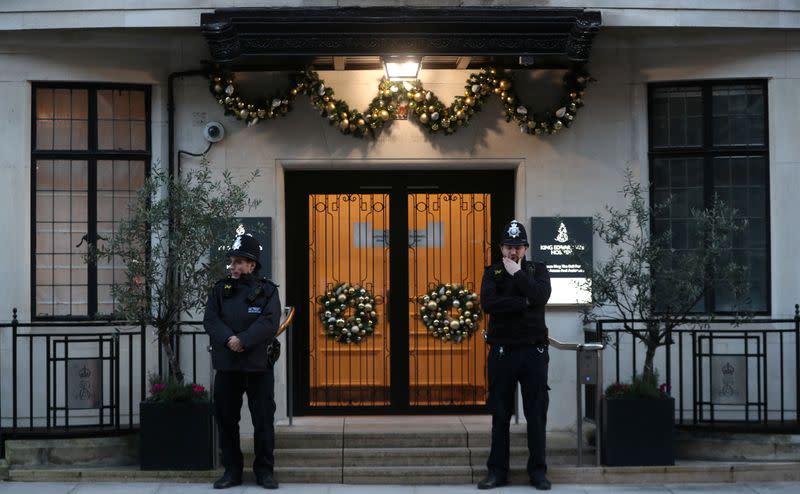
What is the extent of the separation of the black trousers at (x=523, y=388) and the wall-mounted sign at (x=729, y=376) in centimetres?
199

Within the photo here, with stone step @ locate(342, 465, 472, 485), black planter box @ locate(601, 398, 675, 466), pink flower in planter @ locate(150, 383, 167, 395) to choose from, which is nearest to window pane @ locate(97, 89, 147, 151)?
pink flower in planter @ locate(150, 383, 167, 395)

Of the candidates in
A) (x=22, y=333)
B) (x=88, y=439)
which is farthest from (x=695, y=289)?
(x=22, y=333)

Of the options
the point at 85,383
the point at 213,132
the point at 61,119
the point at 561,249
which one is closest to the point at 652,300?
the point at 561,249

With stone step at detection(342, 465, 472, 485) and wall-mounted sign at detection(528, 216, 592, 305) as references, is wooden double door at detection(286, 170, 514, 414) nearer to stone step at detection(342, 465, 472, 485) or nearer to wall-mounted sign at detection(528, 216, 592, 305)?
wall-mounted sign at detection(528, 216, 592, 305)

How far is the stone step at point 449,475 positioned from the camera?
9.62 meters

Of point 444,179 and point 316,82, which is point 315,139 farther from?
point 444,179

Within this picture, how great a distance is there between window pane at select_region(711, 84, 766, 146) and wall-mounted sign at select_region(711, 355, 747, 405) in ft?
6.88

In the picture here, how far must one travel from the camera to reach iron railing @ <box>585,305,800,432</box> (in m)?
10.3

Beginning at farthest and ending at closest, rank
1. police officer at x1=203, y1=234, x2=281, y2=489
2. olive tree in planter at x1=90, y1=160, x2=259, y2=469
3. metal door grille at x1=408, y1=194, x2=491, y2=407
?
metal door grille at x1=408, y1=194, x2=491, y2=407 < olive tree in planter at x1=90, y1=160, x2=259, y2=469 < police officer at x1=203, y1=234, x2=281, y2=489

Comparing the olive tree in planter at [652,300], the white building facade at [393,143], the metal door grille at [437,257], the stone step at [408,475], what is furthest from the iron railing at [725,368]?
the metal door grille at [437,257]

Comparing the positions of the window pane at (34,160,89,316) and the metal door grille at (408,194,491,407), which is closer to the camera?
the window pane at (34,160,89,316)

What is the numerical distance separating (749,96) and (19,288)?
695cm

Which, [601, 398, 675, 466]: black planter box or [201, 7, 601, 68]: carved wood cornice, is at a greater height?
[201, 7, 601, 68]: carved wood cornice

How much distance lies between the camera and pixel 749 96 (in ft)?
36.7
